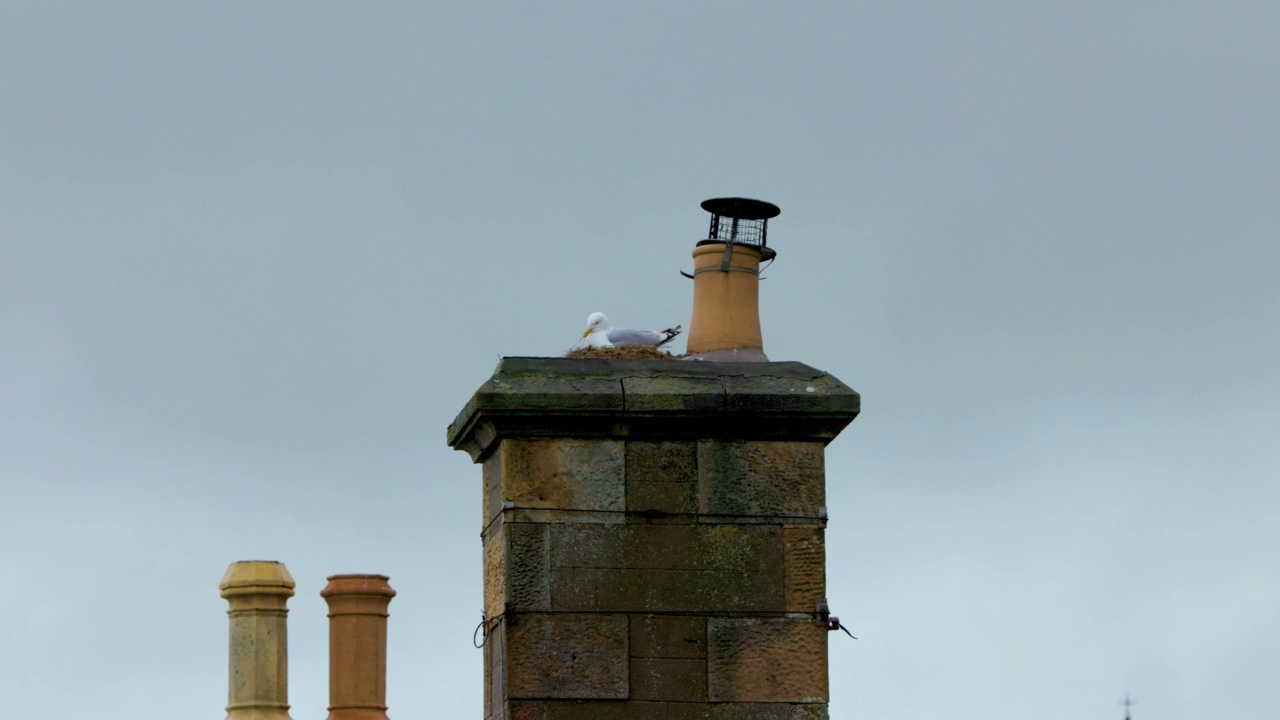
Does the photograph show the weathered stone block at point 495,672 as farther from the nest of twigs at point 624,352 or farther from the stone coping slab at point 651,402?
the nest of twigs at point 624,352

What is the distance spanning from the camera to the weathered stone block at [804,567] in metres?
7.02

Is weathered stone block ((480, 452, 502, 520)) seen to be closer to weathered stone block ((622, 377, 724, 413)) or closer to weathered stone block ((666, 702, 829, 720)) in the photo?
weathered stone block ((622, 377, 724, 413))

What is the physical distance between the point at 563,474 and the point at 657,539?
349 millimetres

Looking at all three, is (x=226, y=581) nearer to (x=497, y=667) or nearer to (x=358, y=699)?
(x=358, y=699)

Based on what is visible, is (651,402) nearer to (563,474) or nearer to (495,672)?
(563,474)

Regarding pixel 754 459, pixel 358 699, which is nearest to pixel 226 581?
pixel 358 699

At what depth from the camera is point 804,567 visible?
7043 millimetres

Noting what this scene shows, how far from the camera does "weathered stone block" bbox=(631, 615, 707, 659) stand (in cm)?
695

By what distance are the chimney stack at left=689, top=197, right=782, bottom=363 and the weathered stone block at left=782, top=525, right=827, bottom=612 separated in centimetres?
63

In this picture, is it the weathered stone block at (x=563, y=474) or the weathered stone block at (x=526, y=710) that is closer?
the weathered stone block at (x=526, y=710)

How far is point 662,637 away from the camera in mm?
6965

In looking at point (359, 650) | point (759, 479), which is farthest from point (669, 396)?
point (359, 650)

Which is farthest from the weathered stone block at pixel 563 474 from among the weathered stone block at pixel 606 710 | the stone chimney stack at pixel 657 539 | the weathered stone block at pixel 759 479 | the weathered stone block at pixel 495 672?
the weathered stone block at pixel 606 710

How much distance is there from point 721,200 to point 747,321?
0.58 meters
